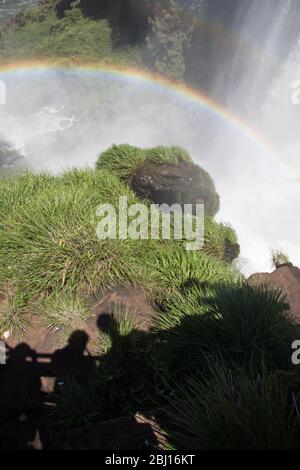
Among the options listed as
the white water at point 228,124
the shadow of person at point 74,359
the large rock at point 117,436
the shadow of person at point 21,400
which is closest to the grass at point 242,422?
the large rock at point 117,436

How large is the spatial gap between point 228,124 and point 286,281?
2963 cm

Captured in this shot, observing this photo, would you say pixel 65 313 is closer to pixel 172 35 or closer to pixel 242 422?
pixel 242 422

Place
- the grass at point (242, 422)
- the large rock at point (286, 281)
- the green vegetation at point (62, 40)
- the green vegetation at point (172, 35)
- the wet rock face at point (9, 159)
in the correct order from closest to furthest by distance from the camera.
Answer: the grass at point (242, 422)
the large rock at point (286, 281)
the wet rock face at point (9, 159)
the green vegetation at point (172, 35)
the green vegetation at point (62, 40)

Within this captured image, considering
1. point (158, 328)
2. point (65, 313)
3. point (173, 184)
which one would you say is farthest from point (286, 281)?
point (173, 184)

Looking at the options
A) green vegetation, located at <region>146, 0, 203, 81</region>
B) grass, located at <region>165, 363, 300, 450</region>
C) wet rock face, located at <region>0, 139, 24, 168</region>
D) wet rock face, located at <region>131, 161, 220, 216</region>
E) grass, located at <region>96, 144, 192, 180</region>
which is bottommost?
grass, located at <region>165, 363, 300, 450</region>

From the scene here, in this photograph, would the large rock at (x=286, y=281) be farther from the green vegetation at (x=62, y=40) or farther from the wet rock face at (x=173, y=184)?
the green vegetation at (x=62, y=40)

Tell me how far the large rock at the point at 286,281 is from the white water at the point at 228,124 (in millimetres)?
7083

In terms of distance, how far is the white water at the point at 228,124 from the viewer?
21.6 metres

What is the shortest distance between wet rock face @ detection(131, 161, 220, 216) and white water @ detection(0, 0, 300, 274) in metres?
4.44

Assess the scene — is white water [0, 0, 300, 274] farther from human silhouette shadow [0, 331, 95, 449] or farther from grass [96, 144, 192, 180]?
human silhouette shadow [0, 331, 95, 449]

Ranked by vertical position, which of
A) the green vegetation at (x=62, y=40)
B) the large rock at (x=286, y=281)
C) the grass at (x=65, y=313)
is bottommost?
the grass at (x=65, y=313)

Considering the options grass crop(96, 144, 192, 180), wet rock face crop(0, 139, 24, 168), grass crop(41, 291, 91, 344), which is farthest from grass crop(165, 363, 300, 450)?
wet rock face crop(0, 139, 24, 168)

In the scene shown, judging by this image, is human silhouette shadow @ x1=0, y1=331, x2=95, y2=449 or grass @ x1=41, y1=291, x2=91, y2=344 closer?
human silhouette shadow @ x1=0, y1=331, x2=95, y2=449

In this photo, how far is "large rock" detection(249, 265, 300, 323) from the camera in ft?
20.5
